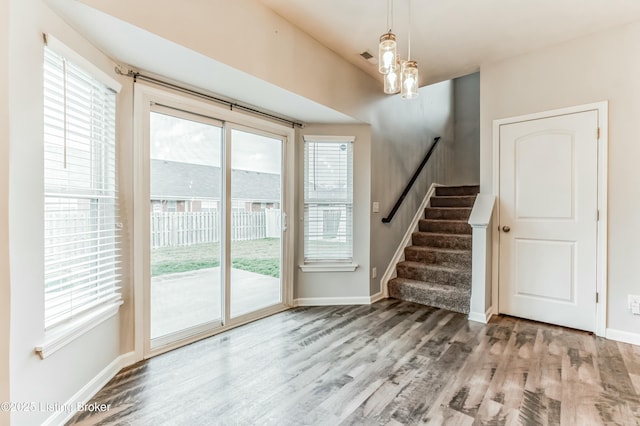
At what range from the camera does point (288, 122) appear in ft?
10.8

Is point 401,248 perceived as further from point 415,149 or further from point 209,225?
point 209,225

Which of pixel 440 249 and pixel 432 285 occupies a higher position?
pixel 440 249

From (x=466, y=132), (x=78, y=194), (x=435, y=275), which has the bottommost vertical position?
(x=435, y=275)

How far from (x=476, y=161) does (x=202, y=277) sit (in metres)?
5.07

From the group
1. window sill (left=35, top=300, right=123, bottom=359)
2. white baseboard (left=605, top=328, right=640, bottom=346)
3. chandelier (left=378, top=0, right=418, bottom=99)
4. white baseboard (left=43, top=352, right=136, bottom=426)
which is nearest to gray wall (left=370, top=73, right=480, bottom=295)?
chandelier (left=378, top=0, right=418, bottom=99)

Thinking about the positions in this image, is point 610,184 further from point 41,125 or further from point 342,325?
point 41,125

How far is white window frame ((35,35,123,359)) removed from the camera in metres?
1.51

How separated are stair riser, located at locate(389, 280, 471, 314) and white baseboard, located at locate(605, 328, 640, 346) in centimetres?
111

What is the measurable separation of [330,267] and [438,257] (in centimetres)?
144

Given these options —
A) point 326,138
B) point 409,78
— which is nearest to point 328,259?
point 326,138

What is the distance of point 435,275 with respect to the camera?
3.62 m

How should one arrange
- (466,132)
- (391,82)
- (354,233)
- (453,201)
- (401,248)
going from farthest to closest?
(466,132) < (453,201) < (401,248) < (354,233) < (391,82)

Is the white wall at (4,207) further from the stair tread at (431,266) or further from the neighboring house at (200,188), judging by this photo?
the stair tread at (431,266)

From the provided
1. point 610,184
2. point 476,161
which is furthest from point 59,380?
point 476,161
